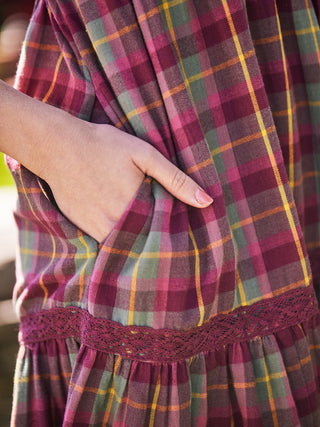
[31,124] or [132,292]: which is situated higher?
[31,124]

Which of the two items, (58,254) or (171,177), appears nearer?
(171,177)

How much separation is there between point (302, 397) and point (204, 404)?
0.24 meters

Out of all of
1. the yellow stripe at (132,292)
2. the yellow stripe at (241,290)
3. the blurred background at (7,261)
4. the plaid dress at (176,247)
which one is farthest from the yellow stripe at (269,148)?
the blurred background at (7,261)

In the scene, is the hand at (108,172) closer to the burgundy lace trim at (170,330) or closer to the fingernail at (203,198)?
the fingernail at (203,198)

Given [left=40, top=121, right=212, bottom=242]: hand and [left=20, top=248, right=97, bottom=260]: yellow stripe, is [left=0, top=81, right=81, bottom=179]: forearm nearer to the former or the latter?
[left=40, top=121, right=212, bottom=242]: hand

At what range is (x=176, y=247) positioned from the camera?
37.3 inches

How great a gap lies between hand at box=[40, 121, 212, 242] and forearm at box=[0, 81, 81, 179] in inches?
0.8

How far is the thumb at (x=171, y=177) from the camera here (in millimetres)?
936

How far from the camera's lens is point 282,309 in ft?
3.34

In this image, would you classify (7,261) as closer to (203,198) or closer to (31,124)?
(31,124)

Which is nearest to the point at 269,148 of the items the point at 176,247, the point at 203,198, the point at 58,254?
the point at 203,198

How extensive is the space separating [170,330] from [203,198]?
286 mm

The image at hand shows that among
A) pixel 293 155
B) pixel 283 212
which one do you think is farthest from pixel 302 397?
pixel 293 155

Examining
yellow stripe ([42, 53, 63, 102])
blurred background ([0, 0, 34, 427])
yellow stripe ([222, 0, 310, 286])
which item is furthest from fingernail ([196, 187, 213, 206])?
blurred background ([0, 0, 34, 427])
